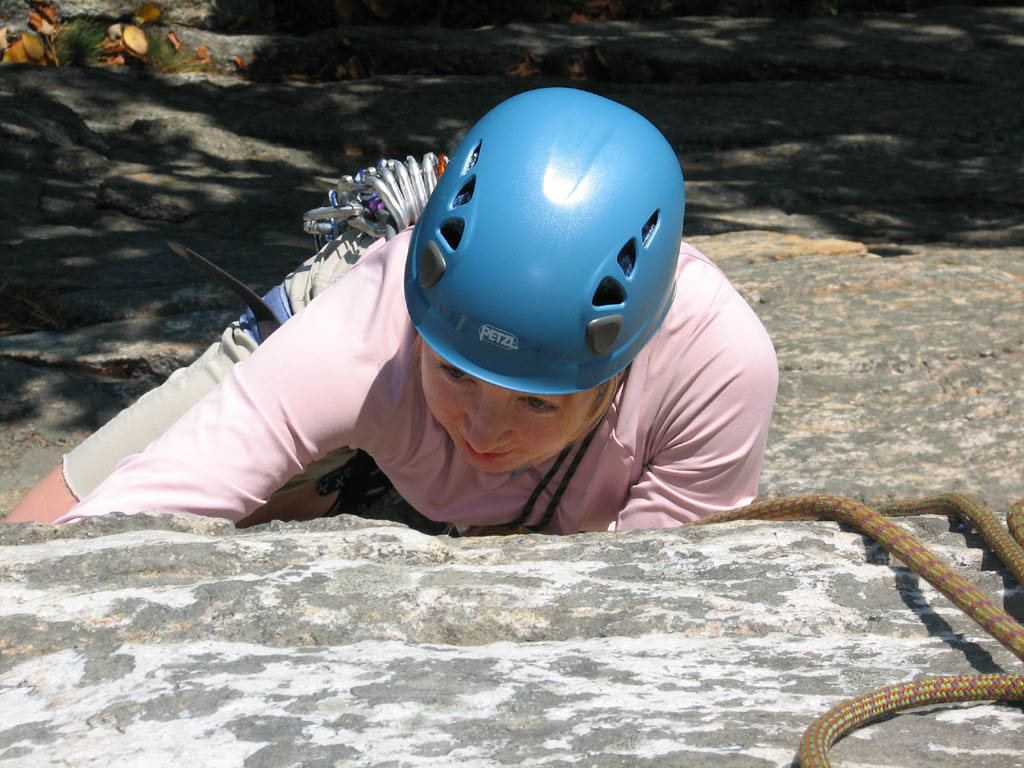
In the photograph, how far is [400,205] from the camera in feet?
9.78

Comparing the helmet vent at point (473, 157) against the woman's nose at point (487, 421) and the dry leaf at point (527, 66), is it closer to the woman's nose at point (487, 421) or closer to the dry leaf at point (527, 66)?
the woman's nose at point (487, 421)

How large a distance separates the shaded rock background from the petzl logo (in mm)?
361

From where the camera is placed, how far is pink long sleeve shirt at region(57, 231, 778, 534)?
222 cm

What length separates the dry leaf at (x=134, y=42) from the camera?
7.65 meters

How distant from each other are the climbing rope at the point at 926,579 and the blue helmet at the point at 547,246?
44cm

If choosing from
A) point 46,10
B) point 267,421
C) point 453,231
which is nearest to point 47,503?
point 267,421

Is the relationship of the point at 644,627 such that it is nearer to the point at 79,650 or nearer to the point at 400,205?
the point at 79,650

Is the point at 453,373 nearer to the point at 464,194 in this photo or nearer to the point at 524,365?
the point at 524,365

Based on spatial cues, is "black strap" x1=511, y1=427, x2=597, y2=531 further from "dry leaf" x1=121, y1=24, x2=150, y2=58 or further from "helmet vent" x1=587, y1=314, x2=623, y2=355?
"dry leaf" x1=121, y1=24, x2=150, y2=58

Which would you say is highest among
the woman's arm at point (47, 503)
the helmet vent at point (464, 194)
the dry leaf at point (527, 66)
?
the dry leaf at point (527, 66)

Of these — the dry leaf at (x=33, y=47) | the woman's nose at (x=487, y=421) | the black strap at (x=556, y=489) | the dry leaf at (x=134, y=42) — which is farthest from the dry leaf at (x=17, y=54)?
the woman's nose at (x=487, y=421)

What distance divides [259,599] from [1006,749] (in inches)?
39.8

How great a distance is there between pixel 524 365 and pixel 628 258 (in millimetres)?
301

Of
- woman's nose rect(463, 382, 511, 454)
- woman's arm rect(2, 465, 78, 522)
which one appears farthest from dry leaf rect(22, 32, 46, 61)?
woman's nose rect(463, 382, 511, 454)
